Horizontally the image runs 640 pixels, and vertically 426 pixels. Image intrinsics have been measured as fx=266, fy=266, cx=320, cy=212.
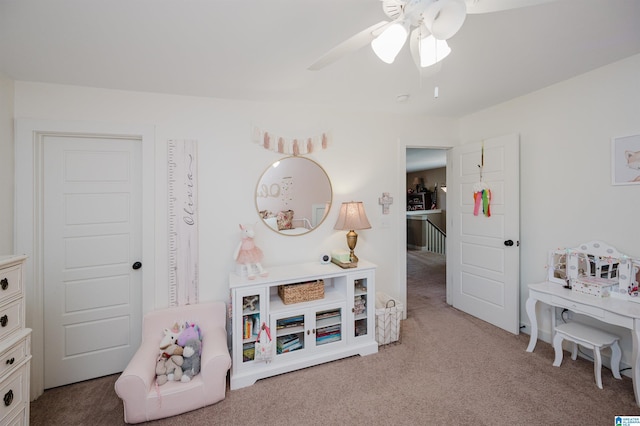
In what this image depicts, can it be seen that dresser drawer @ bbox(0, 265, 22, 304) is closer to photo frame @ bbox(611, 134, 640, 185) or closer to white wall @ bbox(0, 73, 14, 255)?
white wall @ bbox(0, 73, 14, 255)

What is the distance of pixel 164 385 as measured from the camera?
5.82ft

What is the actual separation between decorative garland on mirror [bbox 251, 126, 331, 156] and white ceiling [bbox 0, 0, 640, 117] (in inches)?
13.6

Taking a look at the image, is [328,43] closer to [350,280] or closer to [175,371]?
[350,280]

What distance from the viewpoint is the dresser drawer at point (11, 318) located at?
1362 mm

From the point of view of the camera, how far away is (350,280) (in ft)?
7.82

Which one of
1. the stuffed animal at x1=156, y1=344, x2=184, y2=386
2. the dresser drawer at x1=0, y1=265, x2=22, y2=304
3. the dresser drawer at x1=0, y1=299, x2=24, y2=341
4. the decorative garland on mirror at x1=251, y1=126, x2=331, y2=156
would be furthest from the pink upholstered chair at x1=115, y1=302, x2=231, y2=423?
the decorative garland on mirror at x1=251, y1=126, x2=331, y2=156

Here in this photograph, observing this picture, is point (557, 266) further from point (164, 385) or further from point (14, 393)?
point (14, 393)

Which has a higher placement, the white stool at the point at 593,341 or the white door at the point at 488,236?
the white door at the point at 488,236

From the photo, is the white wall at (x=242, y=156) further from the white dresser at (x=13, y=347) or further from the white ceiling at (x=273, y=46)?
the white dresser at (x=13, y=347)

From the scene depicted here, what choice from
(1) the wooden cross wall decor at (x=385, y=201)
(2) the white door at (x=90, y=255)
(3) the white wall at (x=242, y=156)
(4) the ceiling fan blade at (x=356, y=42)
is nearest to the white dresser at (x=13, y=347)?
(2) the white door at (x=90, y=255)

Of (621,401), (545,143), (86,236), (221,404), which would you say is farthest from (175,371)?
(545,143)

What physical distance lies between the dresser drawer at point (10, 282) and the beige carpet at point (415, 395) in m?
0.98

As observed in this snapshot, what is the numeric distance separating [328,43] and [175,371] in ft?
7.82

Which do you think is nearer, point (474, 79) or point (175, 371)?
point (175, 371)
